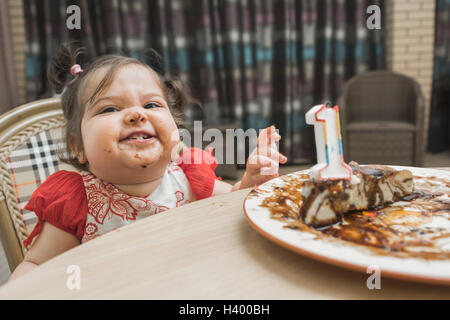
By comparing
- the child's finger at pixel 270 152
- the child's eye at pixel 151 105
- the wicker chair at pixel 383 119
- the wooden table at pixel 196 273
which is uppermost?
the child's eye at pixel 151 105

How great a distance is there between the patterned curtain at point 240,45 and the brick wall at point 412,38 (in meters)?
0.18

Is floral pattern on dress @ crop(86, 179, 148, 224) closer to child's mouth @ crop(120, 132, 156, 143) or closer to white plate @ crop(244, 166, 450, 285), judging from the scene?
child's mouth @ crop(120, 132, 156, 143)

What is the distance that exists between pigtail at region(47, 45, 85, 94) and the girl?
0.8 inches

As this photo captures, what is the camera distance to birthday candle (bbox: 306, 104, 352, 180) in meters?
0.54

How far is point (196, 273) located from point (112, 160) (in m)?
0.47

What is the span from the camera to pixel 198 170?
107 centimetres

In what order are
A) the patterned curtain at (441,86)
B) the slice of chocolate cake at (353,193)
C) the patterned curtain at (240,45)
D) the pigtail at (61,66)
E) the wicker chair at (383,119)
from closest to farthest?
the slice of chocolate cake at (353,193) → the pigtail at (61,66) → the wicker chair at (383,119) → the patterned curtain at (240,45) → the patterned curtain at (441,86)

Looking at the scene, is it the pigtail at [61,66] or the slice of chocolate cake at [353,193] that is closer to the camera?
the slice of chocolate cake at [353,193]

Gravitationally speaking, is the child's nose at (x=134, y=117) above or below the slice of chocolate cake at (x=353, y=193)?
above

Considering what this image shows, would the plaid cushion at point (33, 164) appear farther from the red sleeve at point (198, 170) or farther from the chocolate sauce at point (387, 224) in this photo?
the chocolate sauce at point (387, 224)

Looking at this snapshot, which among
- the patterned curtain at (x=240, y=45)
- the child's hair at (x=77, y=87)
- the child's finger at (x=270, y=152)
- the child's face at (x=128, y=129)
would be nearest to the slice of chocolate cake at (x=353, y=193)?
the child's finger at (x=270, y=152)

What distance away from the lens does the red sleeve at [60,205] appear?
2.83 ft

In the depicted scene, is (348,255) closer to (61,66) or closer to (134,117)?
(134,117)

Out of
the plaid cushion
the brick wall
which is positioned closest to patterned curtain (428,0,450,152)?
the brick wall
